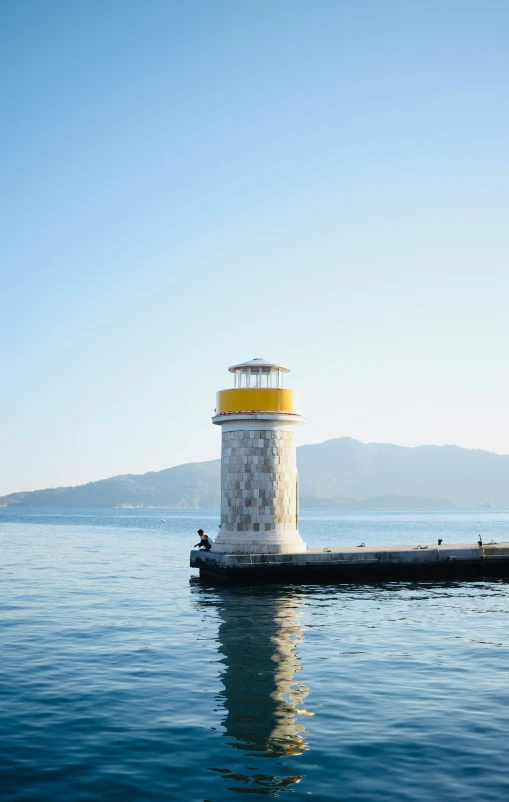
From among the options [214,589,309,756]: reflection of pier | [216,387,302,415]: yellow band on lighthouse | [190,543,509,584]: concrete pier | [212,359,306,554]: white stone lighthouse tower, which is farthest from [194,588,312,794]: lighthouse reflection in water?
[216,387,302,415]: yellow band on lighthouse

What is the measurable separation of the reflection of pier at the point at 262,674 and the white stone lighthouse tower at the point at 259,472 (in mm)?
4971

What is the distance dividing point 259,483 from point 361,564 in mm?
5807

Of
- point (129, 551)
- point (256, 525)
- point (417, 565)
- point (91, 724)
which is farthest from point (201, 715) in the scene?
point (129, 551)

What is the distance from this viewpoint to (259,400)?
34.8 meters

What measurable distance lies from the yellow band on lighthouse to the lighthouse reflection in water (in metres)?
9.39

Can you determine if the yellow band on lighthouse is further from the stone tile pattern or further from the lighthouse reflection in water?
the lighthouse reflection in water

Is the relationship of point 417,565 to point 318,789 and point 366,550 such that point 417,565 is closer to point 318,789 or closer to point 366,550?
point 366,550

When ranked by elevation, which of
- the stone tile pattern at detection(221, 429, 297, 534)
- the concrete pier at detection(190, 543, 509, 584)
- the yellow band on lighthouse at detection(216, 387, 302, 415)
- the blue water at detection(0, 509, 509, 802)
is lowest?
the blue water at detection(0, 509, 509, 802)

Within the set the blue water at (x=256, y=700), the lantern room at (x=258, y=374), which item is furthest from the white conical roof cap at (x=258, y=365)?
the blue water at (x=256, y=700)

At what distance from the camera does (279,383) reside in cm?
3644

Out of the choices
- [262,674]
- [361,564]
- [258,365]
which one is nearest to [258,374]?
[258,365]

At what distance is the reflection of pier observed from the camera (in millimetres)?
12984

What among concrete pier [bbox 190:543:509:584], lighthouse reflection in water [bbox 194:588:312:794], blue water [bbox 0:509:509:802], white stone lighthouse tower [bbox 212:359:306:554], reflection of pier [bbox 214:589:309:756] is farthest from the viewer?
white stone lighthouse tower [bbox 212:359:306:554]

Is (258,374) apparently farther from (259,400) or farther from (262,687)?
(262,687)
